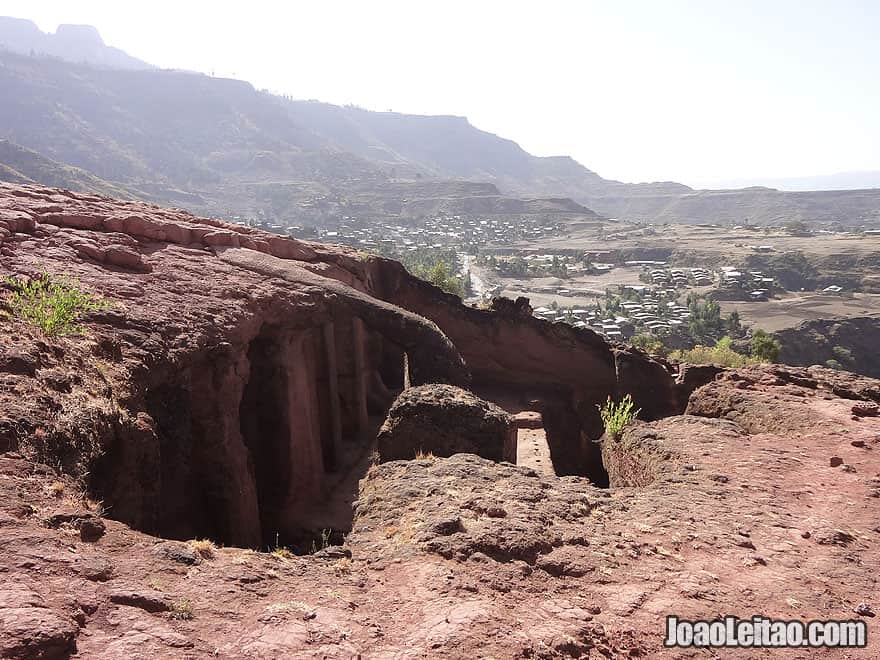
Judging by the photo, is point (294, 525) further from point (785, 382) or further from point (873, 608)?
point (785, 382)

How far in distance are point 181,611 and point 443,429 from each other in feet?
18.7

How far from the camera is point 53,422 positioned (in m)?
6.00

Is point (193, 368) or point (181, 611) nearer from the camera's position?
point (181, 611)

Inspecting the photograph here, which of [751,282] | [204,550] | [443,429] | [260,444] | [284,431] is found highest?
[204,550]

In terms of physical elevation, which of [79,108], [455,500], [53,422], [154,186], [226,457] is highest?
[79,108]

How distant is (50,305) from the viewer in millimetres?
7914

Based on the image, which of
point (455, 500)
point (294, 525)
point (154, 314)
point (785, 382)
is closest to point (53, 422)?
point (154, 314)

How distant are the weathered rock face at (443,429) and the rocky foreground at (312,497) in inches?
11.2

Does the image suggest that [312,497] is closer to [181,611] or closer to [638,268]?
[181,611]

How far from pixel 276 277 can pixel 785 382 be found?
37.2 feet

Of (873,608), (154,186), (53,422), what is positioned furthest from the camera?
(154,186)

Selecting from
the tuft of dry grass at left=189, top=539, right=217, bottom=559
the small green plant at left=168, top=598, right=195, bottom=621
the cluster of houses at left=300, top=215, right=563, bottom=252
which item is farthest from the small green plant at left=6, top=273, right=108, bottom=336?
the cluster of houses at left=300, top=215, right=563, bottom=252

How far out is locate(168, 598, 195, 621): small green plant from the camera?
402 cm

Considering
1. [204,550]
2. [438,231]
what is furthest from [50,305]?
[438,231]
